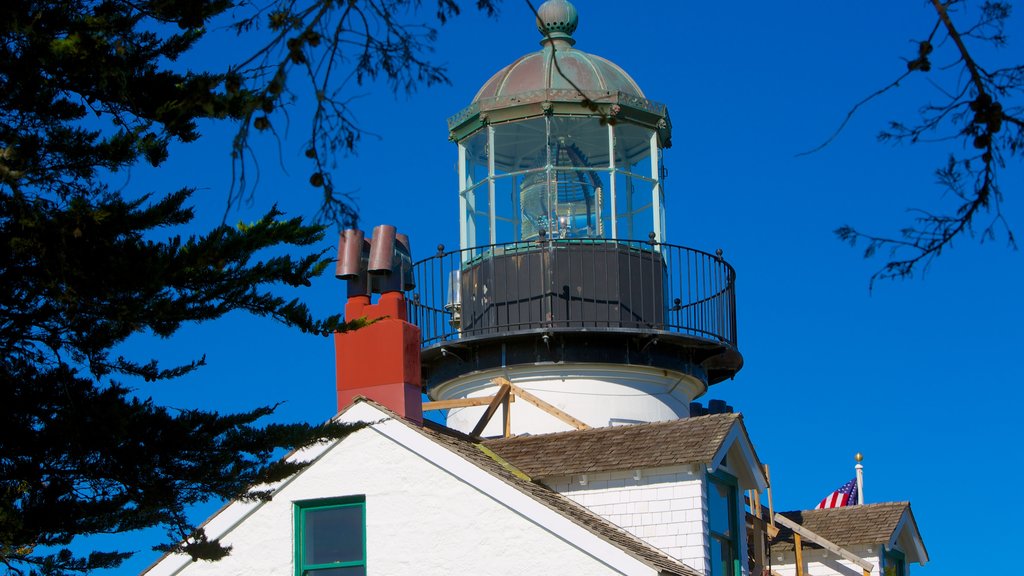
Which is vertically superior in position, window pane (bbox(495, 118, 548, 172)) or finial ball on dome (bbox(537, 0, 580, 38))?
finial ball on dome (bbox(537, 0, 580, 38))

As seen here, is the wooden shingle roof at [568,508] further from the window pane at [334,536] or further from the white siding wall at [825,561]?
the white siding wall at [825,561]

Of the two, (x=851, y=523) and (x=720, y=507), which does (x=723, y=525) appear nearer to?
(x=720, y=507)

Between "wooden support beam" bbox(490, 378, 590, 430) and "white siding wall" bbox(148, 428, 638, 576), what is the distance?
317 centimetres

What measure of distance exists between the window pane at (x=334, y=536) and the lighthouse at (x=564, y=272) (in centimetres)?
340

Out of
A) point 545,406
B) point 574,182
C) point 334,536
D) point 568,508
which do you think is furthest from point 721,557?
point 574,182

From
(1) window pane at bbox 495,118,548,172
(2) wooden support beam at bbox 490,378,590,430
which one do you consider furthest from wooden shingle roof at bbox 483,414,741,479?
(1) window pane at bbox 495,118,548,172

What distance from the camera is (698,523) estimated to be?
16.9 m

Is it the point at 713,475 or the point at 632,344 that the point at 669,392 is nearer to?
the point at 632,344

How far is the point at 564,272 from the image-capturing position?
20.4 metres

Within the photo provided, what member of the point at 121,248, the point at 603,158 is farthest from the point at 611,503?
the point at 121,248

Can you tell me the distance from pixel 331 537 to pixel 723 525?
3941 millimetres

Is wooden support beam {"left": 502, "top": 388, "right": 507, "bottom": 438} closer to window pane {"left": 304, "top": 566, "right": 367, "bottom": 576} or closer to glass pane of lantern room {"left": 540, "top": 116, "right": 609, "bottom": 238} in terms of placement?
glass pane of lantern room {"left": 540, "top": 116, "right": 609, "bottom": 238}

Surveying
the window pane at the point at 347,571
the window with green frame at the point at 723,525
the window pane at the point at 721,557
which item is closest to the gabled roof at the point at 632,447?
the window with green frame at the point at 723,525

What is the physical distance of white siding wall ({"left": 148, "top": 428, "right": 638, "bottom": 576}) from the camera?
1594 centimetres
